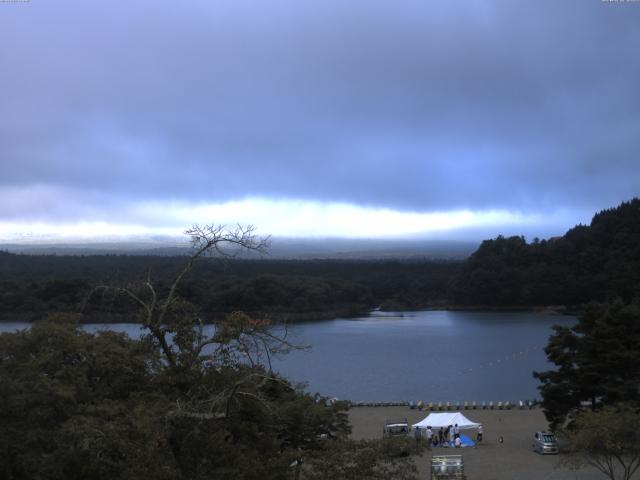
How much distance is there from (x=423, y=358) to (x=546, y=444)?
829 inches

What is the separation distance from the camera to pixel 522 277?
6247cm

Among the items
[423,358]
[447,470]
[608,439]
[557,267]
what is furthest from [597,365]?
[557,267]

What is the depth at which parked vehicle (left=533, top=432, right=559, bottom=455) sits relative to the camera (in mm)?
14750

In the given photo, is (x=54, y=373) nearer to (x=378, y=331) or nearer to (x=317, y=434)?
(x=317, y=434)

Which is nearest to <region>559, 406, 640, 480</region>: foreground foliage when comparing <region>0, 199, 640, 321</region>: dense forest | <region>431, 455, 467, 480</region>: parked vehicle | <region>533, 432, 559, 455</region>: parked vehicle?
<region>431, 455, 467, 480</region>: parked vehicle

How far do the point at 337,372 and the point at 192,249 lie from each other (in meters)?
25.4

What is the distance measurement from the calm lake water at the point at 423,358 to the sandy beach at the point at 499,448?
303 centimetres

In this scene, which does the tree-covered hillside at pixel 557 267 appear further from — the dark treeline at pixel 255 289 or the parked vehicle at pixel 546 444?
the parked vehicle at pixel 546 444

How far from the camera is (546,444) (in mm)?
14812

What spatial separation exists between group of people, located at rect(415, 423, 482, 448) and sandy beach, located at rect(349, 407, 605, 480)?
0.92 feet

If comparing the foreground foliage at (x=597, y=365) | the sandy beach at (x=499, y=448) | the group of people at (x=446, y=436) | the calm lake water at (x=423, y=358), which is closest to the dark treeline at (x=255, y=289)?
the calm lake water at (x=423, y=358)

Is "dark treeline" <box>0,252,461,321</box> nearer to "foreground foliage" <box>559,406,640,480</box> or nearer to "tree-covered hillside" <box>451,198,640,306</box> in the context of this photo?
"tree-covered hillside" <box>451,198,640,306</box>

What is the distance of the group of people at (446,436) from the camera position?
16078mm

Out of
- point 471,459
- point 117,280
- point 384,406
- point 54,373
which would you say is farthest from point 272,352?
point 384,406
